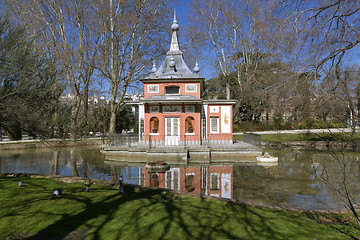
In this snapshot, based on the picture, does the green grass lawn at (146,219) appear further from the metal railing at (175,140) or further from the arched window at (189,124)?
the arched window at (189,124)

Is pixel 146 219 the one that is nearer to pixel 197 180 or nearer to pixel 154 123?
pixel 197 180

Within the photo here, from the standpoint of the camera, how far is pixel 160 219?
A: 557 cm

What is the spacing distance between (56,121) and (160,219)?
6.05 metres

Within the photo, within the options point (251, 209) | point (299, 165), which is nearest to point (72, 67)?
point (299, 165)

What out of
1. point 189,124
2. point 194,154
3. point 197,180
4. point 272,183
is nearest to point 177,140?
point 189,124

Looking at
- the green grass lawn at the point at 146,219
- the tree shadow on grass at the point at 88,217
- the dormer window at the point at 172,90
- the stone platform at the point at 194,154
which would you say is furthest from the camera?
the dormer window at the point at 172,90

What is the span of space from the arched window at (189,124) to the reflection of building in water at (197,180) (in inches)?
279

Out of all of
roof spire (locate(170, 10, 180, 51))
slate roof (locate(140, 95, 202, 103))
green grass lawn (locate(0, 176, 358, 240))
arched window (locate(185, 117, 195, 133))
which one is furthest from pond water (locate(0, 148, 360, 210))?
roof spire (locate(170, 10, 180, 51))

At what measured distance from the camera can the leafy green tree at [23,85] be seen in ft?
26.7

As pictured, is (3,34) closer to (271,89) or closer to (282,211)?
(271,89)

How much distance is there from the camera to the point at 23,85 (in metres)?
8.37

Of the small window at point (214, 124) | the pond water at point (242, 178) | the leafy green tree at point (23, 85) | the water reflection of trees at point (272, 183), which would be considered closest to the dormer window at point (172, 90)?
the small window at point (214, 124)

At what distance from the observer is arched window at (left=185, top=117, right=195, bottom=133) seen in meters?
22.7

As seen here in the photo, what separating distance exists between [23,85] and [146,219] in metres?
6.16
